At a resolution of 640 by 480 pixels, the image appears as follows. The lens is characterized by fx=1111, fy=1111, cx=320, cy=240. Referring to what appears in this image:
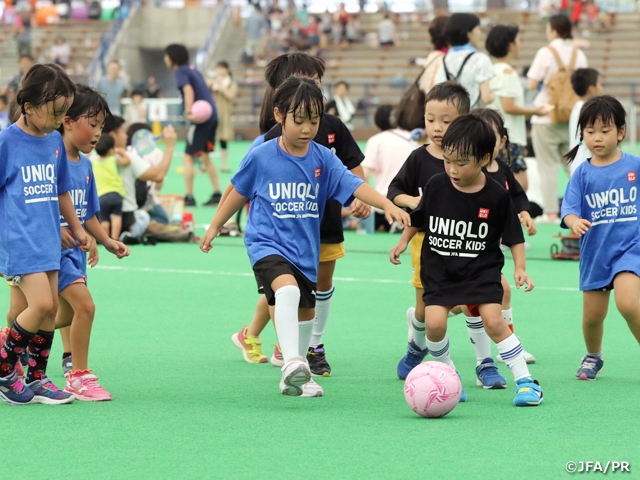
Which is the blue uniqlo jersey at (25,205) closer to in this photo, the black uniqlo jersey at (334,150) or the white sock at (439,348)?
the black uniqlo jersey at (334,150)

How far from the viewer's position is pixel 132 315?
8102 millimetres

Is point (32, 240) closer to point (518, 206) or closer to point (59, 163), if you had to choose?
point (59, 163)

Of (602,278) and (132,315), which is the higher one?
(602,278)

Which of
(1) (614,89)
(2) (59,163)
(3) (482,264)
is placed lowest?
(1) (614,89)

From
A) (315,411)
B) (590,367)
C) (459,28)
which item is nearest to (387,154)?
(459,28)

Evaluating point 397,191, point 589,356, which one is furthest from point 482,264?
point 589,356

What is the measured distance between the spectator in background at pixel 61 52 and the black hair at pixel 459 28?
1233 inches

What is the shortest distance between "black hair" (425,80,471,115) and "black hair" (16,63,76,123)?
194cm

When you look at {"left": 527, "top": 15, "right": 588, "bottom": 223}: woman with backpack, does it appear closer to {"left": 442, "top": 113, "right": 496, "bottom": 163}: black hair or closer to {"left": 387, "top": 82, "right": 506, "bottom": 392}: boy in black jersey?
{"left": 387, "top": 82, "right": 506, "bottom": 392}: boy in black jersey

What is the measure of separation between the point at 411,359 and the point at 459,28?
4706 mm

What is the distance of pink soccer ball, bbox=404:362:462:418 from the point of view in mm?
5004

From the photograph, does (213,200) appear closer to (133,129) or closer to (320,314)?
(133,129)

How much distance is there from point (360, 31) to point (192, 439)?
36.0 m

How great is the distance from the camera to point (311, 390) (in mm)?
5559
